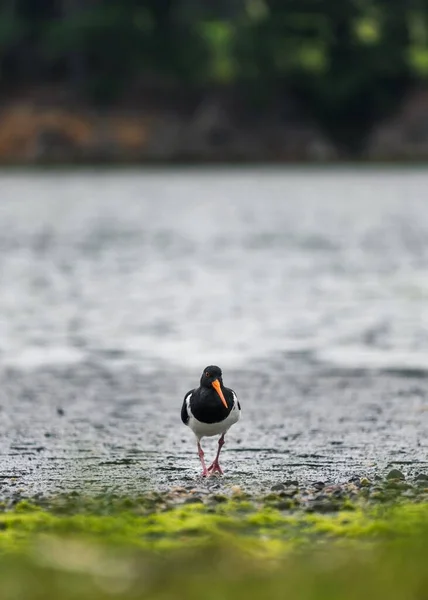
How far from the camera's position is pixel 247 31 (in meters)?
109

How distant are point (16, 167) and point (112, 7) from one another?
46.0 feet

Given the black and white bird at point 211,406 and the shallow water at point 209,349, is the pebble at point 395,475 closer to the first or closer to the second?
the shallow water at point 209,349

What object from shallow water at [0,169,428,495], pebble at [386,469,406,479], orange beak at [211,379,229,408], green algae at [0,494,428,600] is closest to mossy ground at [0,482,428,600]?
green algae at [0,494,428,600]

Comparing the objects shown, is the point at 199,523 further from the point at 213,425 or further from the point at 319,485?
the point at 213,425

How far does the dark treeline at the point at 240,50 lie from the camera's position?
10900 cm

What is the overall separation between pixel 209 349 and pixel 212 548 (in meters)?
14.3

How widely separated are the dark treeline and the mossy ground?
10020cm

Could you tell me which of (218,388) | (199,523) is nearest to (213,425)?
(218,388)

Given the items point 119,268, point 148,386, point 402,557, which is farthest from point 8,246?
point 402,557

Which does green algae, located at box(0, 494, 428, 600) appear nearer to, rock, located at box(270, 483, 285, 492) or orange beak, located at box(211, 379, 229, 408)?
rock, located at box(270, 483, 285, 492)

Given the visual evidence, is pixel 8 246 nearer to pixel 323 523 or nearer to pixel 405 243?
pixel 405 243

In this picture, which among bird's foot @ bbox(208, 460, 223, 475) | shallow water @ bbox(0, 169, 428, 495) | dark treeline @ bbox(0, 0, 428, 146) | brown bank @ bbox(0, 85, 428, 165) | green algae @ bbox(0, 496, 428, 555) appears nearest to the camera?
green algae @ bbox(0, 496, 428, 555)

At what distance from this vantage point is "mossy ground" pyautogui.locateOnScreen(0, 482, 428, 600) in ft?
18.5

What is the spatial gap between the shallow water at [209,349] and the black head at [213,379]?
0.71m
